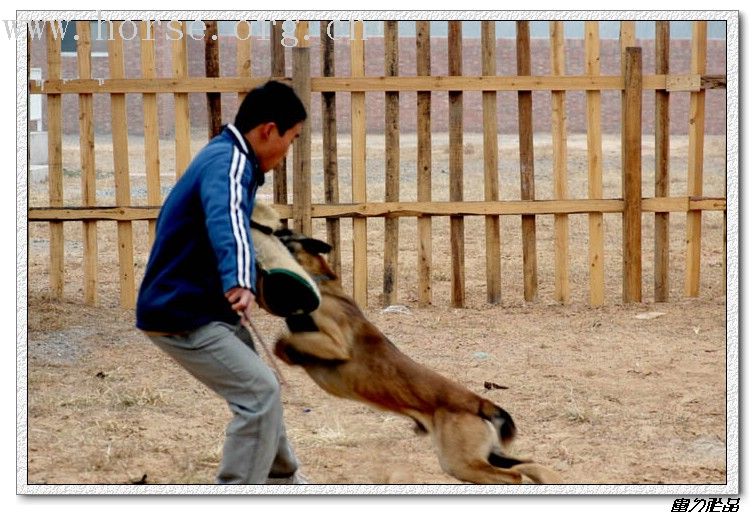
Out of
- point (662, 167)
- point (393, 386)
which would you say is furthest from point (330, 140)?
point (393, 386)

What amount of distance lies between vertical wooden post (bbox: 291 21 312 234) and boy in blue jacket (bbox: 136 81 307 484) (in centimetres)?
447

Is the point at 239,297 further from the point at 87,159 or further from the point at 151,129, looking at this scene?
the point at 87,159

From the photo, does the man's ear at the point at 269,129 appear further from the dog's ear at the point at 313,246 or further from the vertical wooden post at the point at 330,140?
the vertical wooden post at the point at 330,140

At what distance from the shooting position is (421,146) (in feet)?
30.4

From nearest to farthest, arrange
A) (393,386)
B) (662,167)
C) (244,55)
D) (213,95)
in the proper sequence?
(393,386), (244,55), (213,95), (662,167)

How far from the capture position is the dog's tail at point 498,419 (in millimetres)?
4840

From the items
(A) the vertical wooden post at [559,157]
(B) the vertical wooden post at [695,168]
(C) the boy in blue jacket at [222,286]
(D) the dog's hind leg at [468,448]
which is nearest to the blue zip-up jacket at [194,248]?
(C) the boy in blue jacket at [222,286]

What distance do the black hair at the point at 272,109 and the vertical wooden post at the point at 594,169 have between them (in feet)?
17.3

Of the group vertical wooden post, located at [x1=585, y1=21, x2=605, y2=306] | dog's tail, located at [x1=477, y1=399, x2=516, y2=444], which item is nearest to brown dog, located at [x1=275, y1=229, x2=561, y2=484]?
dog's tail, located at [x1=477, y1=399, x2=516, y2=444]

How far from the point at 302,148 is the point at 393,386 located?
463cm

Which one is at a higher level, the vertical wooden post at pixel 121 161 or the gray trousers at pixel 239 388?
the vertical wooden post at pixel 121 161

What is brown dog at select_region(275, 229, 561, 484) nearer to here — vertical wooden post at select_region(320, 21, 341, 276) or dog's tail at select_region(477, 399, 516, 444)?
dog's tail at select_region(477, 399, 516, 444)

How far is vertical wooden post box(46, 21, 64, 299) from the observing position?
352 inches

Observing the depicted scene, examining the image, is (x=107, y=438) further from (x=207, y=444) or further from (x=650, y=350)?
(x=650, y=350)
